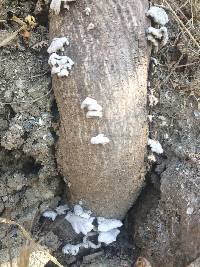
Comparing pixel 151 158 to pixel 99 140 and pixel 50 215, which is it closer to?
pixel 99 140

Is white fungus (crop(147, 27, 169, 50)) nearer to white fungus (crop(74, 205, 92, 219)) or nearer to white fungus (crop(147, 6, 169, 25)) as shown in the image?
white fungus (crop(147, 6, 169, 25))

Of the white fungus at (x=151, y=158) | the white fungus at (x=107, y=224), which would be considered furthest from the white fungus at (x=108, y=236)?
the white fungus at (x=151, y=158)

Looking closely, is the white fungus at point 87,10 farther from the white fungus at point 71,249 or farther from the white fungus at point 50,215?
the white fungus at point 71,249

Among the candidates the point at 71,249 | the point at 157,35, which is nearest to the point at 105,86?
the point at 157,35

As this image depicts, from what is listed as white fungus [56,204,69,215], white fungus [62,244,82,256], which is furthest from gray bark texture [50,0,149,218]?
white fungus [62,244,82,256]

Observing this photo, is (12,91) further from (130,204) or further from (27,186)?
(130,204)

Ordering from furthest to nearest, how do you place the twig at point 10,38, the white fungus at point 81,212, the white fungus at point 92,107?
the white fungus at point 81,212
the twig at point 10,38
the white fungus at point 92,107
